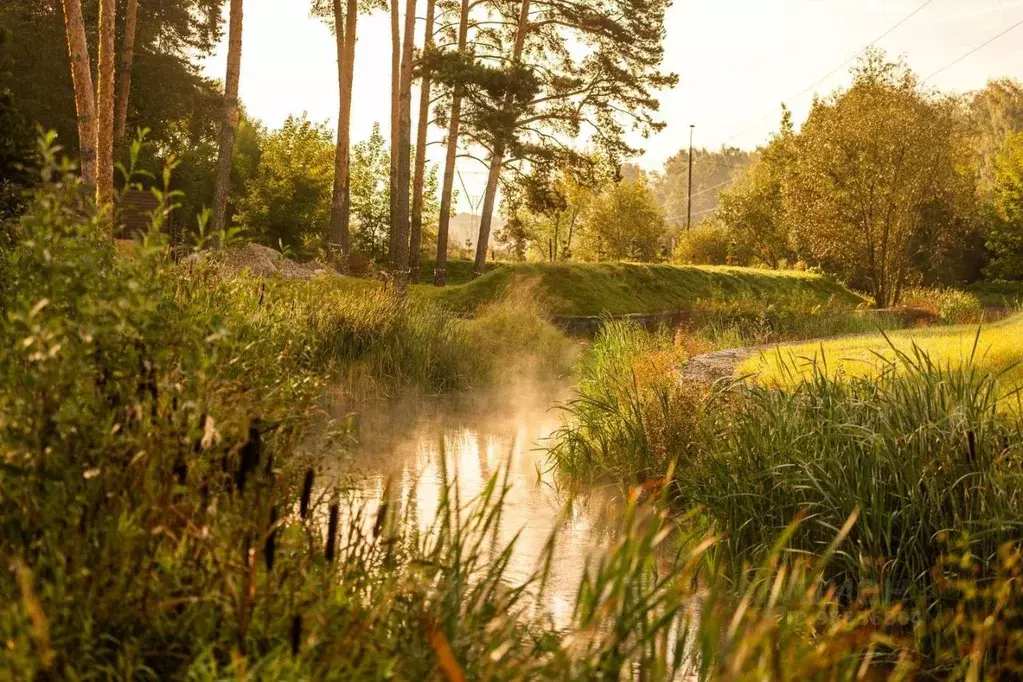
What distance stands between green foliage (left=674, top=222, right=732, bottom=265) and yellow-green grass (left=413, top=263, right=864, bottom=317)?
55.5 ft

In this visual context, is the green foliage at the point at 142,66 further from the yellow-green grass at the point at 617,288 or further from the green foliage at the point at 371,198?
the yellow-green grass at the point at 617,288

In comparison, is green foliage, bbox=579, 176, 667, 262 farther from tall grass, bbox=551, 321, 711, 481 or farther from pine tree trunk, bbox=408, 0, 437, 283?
tall grass, bbox=551, 321, 711, 481

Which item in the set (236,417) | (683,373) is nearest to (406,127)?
(683,373)

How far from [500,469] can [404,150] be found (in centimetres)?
1722

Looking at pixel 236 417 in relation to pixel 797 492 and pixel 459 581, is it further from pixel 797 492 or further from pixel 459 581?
pixel 797 492

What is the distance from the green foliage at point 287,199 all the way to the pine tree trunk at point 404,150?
6.92 m

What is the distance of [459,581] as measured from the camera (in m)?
2.78

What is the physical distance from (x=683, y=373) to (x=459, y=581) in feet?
21.5

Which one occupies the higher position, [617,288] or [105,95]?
[105,95]

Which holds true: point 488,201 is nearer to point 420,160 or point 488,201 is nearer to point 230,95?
point 420,160

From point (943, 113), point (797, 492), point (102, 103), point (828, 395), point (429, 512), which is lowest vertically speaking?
point (429, 512)

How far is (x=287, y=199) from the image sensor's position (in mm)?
29641

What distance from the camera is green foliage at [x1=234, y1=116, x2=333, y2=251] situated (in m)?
29.2

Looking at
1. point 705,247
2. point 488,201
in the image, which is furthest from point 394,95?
point 705,247
